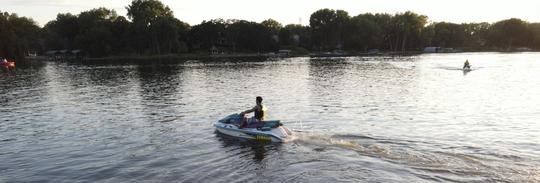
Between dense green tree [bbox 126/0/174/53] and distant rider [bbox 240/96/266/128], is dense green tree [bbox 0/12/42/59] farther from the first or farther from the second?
distant rider [bbox 240/96/266/128]

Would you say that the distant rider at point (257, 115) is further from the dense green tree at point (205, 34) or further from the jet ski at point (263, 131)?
the dense green tree at point (205, 34)

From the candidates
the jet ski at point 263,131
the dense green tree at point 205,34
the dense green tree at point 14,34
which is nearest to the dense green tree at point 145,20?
the dense green tree at point 205,34

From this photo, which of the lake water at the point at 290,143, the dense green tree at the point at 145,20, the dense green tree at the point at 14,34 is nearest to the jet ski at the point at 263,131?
the lake water at the point at 290,143

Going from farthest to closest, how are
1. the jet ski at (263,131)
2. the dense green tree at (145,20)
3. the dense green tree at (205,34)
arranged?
the dense green tree at (205,34)
the dense green tree at (145,20)
the jet ski at (263,131)

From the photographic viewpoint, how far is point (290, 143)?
89.7ft

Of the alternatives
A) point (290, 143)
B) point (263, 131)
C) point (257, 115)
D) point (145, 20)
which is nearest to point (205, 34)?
point (145, 20)

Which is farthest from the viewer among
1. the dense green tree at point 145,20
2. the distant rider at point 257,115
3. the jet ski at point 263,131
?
the dense green tree at point 145,20

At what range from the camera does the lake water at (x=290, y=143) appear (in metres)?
22.2

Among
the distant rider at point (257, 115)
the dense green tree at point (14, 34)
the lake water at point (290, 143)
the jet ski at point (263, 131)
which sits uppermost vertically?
the dense green tree at point (14, 34)

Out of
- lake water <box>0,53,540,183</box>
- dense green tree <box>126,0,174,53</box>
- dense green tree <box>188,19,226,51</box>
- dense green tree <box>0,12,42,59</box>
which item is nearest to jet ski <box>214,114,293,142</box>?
lake water <box>0,53,540,183</box>

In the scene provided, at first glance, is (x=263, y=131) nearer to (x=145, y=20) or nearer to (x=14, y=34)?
(x=14, y=34)

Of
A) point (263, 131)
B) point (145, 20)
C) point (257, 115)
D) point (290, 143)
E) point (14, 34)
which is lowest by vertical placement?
point (290, 143)

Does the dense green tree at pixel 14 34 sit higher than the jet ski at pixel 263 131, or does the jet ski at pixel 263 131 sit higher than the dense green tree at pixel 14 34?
the dense green tree at pixel 14 34

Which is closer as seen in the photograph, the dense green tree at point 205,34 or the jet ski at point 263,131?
the jet ski at point 263,131
